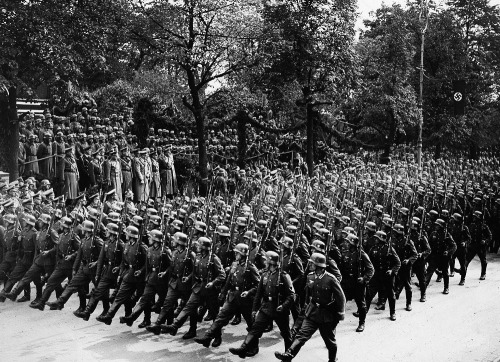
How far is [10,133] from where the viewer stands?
54.4ft

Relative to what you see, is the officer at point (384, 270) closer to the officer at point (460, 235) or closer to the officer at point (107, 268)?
the officer at point (460, 235)

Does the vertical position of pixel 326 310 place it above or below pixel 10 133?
below

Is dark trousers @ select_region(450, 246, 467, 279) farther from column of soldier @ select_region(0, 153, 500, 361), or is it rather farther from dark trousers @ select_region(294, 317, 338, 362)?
dark trousers @ select_region(294, 317, 338, 362)

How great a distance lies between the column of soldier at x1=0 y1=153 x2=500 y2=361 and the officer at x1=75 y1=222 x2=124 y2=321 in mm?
21

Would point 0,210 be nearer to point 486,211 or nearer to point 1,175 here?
point 1,175

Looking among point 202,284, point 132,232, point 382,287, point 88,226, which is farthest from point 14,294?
point 382,287

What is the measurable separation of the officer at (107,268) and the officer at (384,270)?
15.6ft

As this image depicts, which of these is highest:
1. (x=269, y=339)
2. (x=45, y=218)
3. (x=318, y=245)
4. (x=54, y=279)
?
(x=45, y=218)

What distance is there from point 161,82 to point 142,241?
1061cm

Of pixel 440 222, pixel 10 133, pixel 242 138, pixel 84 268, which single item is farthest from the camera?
pixel 242 138

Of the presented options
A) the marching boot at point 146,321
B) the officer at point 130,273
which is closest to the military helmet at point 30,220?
the officer at point 130,273

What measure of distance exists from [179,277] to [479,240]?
7.96 meters

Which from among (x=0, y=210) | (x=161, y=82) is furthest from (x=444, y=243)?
(x=161, y=82)

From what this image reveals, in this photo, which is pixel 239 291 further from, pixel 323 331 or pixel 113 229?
pixel 113 229
